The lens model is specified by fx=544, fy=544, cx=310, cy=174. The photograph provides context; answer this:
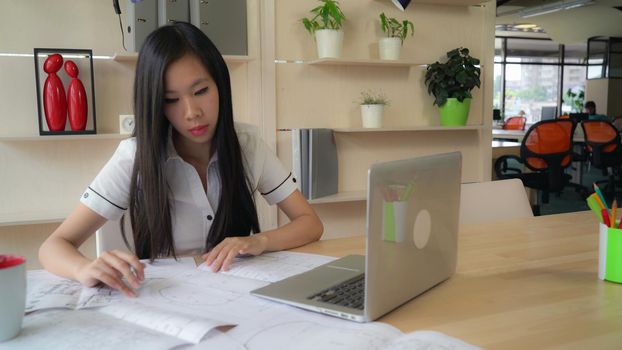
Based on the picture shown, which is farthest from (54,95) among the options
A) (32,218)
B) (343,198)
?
(343,198)

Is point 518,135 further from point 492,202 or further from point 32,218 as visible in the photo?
point 32,218

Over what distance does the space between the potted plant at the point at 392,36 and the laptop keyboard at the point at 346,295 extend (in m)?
2.40

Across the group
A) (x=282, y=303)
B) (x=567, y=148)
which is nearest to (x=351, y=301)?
(x=282, y=303)

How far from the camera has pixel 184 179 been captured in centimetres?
154

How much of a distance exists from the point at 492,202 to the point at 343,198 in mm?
1281

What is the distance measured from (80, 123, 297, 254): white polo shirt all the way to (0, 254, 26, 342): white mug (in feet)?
1.97

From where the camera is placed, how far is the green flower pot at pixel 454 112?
3391mm

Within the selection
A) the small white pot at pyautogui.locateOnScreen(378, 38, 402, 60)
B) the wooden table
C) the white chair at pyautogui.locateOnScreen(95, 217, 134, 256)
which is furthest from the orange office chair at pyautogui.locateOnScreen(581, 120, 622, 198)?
the white chair at pyautogui.locateOnScreen(95, 217, 134, 256)

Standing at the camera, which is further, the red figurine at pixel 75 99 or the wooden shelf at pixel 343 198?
the wooden shelf at pixel 343 198

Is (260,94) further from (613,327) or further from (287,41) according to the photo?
(613,327)

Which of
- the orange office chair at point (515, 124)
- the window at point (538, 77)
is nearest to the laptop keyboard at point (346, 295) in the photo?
the orange office chair at point (515, 124)

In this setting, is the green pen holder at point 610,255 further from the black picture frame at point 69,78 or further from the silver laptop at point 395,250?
the black picture frame at point 69,78

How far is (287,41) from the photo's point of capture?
3.15 meters

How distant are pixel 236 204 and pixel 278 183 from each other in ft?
0.56
